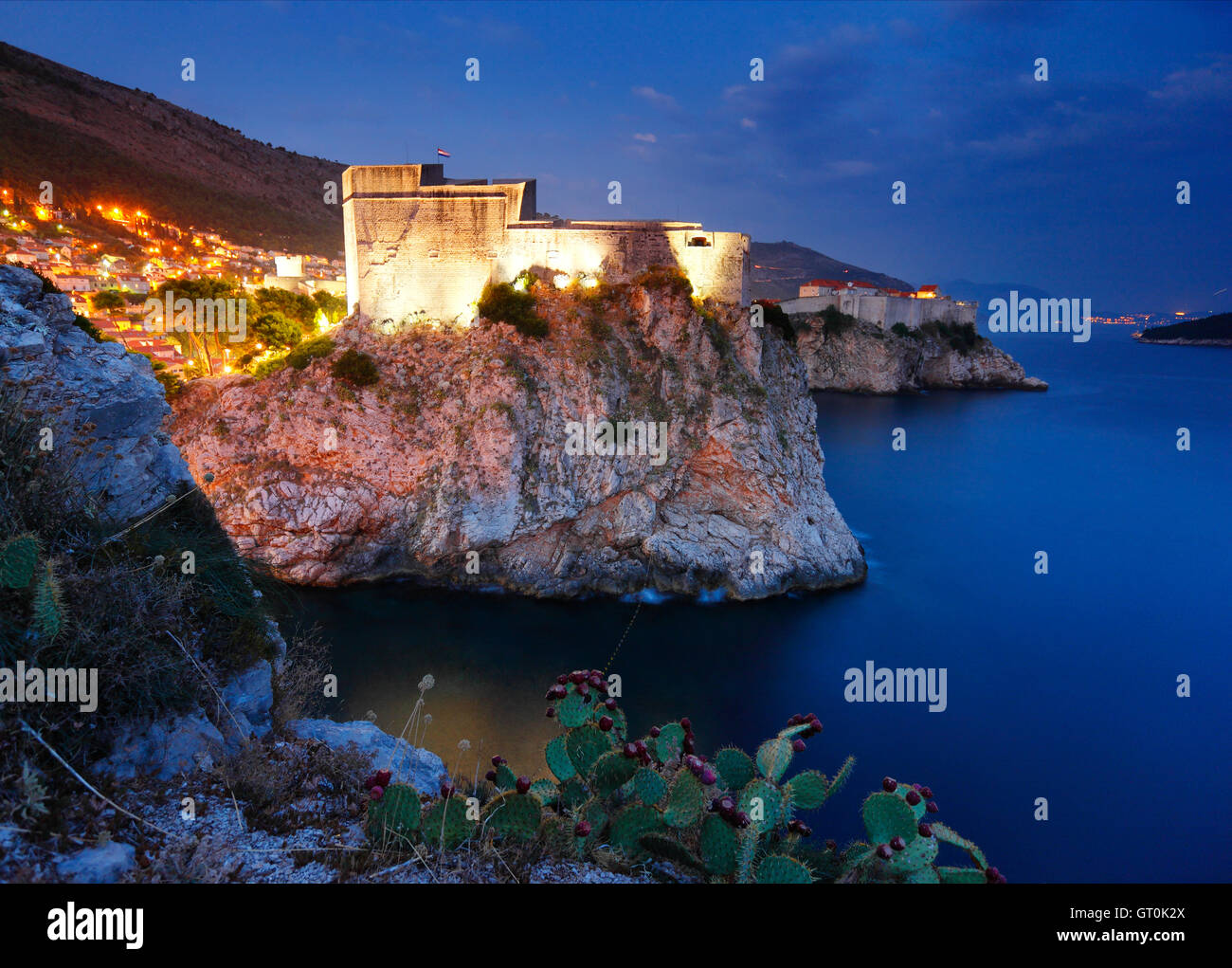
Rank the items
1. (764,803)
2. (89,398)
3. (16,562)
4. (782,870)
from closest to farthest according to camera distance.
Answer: (16,562)
(782,870)
(764,803)
(89,398)

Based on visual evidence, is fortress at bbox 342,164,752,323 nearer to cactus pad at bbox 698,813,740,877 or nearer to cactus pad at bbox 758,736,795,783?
cactus pad at bbox 758,736,795,783

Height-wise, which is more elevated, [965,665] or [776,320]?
[776,320]

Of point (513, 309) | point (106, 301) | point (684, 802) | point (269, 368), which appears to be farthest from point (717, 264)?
point (106, 301)

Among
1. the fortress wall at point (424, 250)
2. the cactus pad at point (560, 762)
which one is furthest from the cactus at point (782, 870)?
the fortress wall at point (424, 250)

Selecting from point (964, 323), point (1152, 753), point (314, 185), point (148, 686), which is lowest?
point (1152, 753)

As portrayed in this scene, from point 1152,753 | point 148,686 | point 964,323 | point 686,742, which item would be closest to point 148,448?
point 148,686

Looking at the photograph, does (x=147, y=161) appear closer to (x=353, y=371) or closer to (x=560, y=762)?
(x=353, y=371)
